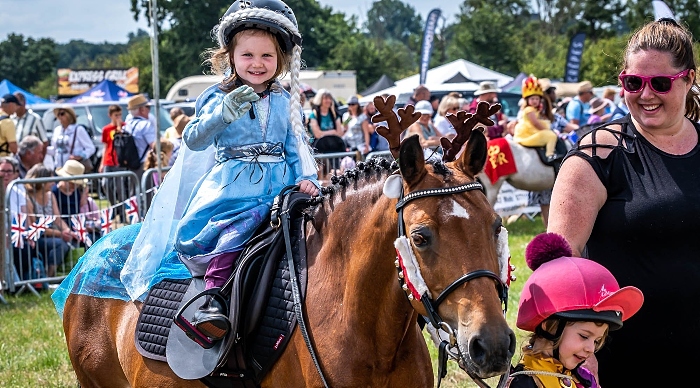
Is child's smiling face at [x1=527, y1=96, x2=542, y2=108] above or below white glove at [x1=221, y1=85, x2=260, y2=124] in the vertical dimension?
below

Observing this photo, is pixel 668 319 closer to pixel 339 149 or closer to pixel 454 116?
pixel 454 116

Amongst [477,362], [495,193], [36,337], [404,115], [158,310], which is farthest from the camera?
[495,193]

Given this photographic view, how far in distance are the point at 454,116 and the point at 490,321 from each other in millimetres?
826

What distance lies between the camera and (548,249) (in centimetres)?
292

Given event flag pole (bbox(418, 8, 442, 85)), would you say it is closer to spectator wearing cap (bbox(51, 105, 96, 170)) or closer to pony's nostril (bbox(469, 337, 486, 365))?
spectator wearing cap (bbox(51, 105, 96, 170))

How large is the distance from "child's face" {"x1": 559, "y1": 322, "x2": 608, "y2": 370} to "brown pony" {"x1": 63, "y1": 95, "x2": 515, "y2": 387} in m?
0.36

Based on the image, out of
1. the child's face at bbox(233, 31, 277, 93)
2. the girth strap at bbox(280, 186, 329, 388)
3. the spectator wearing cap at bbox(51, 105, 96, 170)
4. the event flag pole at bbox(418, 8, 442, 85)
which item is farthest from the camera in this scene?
the event flag pole at bbox(418, 8, 442, 85)

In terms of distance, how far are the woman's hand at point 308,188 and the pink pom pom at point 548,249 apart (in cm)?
112

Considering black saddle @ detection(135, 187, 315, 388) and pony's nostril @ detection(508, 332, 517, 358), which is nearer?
pony's nostril @ detection(508, 332, 517, 358)

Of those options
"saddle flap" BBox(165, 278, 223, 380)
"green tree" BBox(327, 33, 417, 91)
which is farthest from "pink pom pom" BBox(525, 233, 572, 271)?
"green tree" BBox(327, 33, 417, 91)

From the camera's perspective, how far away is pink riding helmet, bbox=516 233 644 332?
279 cm

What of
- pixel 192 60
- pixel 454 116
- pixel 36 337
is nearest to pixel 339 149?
pixel 36 337

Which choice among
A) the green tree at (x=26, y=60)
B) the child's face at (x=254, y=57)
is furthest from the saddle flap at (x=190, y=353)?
the green tree at (x=26, y=60)

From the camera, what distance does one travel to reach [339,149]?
12.8 metres
